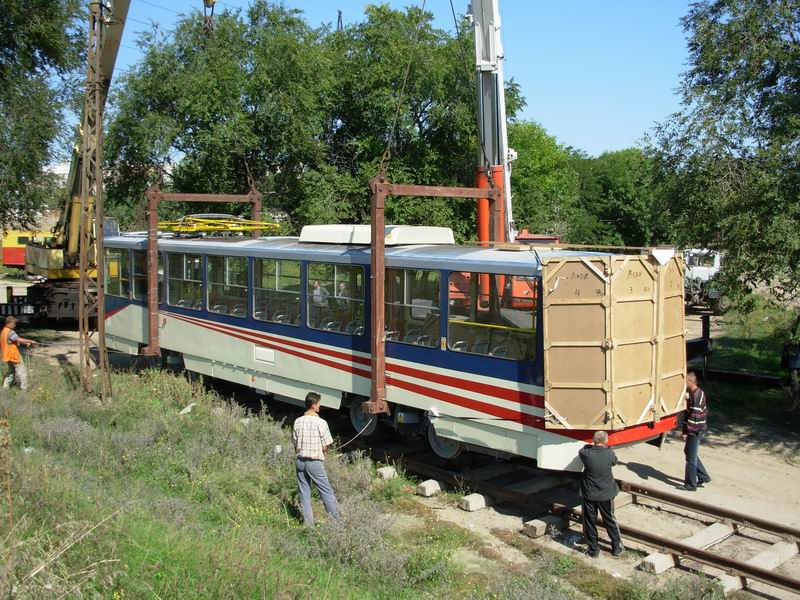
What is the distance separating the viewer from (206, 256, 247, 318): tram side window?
44.6 ft

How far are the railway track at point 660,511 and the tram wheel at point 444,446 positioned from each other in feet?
0.70

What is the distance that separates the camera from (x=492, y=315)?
965cm

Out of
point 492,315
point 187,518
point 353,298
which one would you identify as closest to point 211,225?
point 353,298

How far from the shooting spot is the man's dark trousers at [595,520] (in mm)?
8289

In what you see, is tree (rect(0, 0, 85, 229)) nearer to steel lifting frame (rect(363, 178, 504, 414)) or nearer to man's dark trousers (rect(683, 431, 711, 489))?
steel lifting frame (rect(363, 178, 504, 414))

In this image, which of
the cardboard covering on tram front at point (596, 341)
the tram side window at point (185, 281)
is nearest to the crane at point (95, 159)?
the tram side window at point (185, 281)

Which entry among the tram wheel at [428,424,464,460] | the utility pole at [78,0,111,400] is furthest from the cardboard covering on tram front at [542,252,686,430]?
the utility pole at [78,0,111,400]

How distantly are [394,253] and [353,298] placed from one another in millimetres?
1026

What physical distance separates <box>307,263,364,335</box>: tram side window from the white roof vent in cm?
58

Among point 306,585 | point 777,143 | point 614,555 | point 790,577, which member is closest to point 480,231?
point 777,143

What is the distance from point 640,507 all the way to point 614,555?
1.60 metres

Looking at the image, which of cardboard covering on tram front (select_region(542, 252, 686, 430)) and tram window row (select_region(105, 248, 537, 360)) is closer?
cardboard covering on tram front (select_region(542, 252, 686, 430))

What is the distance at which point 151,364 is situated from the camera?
17.9m

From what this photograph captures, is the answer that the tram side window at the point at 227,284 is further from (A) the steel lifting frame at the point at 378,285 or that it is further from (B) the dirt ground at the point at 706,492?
(B) the dirt ground at the point at 706,492
